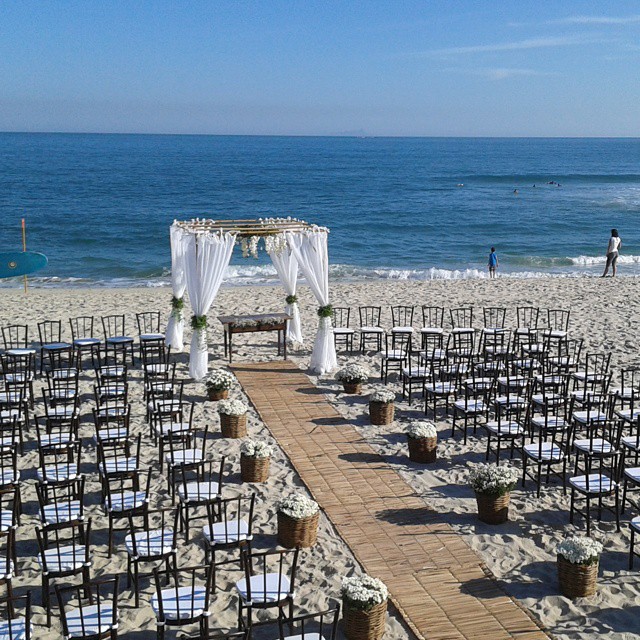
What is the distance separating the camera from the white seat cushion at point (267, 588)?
22.8ft

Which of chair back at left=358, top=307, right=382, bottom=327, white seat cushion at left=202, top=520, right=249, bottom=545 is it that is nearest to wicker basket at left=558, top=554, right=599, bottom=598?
white seat cushion at left=202, top=520, right=249, bottom=545

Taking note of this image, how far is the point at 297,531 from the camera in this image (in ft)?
28.3

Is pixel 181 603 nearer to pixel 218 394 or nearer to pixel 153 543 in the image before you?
pixel 153 543

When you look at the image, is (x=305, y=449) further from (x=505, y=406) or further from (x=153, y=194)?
(x=153, y=194)

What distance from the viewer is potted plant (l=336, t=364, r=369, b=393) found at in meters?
14.1

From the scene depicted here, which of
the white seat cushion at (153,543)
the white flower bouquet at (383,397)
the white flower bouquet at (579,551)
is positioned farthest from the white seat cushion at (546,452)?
the white seat cushion at (153,543)

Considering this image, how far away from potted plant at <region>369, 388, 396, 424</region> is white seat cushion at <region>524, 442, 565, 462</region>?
2708 millimetres

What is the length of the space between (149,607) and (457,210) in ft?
174

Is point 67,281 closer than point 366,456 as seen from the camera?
No

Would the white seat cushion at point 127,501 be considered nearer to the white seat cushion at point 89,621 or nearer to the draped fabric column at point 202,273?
the white seat cushion at point 89,621

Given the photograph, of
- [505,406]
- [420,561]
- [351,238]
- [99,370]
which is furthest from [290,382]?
[351,238]

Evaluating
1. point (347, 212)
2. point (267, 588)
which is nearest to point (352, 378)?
point (267, 588)

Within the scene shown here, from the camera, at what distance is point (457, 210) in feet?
191

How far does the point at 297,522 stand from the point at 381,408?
4.33 metres
